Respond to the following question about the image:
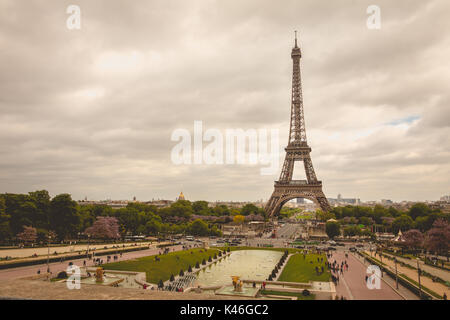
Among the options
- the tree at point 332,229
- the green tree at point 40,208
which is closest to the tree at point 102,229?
the green tree at point 40,208

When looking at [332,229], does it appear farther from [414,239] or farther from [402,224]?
[414,239]

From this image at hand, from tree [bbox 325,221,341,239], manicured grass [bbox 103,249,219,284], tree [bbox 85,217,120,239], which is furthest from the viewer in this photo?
tree [bbox 325,221,341,239]

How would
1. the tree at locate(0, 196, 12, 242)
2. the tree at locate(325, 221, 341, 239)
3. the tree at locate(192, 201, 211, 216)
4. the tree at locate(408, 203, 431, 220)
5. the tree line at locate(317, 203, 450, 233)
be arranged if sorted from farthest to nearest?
the tree at locate(192, 201, 211, 216)
the tree at locate(408, 203, 431, 220)
the tree at locate(325, 221, 341, 239)
the tree line at locate(317, 203, 450, 233)
the tree at locate(0, 196, 12, 242)

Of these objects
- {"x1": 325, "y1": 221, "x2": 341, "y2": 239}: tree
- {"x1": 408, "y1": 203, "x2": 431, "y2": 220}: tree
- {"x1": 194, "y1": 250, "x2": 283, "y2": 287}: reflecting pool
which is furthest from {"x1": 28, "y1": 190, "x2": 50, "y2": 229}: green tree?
{"x1": 408, "y1": 203, "x2": 431, "y2": 220}: tree

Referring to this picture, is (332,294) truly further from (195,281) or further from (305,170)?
(305,170)

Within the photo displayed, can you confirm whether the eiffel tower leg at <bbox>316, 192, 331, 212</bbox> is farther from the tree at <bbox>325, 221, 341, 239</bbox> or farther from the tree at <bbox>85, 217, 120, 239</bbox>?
the tree at <bbox>85, 217, 120, 239</bbox>

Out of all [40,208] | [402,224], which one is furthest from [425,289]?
[40,208]

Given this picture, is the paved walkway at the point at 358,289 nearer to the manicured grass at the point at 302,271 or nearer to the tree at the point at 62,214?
the manicured grass at the point at 302,271
